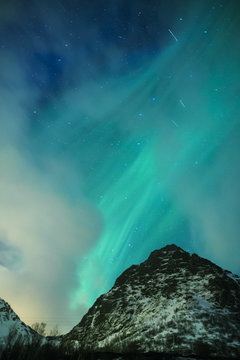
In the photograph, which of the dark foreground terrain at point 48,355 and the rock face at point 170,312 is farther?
the rock face at point 170,312

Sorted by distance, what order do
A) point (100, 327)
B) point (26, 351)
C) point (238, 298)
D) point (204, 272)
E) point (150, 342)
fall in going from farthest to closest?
1. point (204, 272)
2. point (100, 327)
3. point (238, 298)
4. point (150, 342)
5. point (26, 351)

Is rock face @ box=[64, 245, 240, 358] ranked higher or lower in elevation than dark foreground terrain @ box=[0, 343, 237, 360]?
higher

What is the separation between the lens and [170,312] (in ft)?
83.2

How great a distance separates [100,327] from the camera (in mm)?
28859

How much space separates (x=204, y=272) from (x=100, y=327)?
1775 centimetres

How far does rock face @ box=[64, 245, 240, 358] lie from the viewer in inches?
794

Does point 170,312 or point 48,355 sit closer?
point 48,355

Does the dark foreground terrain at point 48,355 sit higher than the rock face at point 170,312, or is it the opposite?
the rock face at point 170,312

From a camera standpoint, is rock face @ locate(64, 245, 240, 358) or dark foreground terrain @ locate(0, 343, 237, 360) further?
rock face @ locate(64, 245, 240, 358)

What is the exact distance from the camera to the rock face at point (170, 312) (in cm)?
2016

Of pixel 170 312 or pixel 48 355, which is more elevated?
pixel 170 312

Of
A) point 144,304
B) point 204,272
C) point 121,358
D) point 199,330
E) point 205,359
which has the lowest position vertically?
point 121,358

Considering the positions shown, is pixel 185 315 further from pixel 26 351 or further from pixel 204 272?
pixel 26 351

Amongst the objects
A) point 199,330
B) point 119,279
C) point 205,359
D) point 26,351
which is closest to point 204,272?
point 199,330
